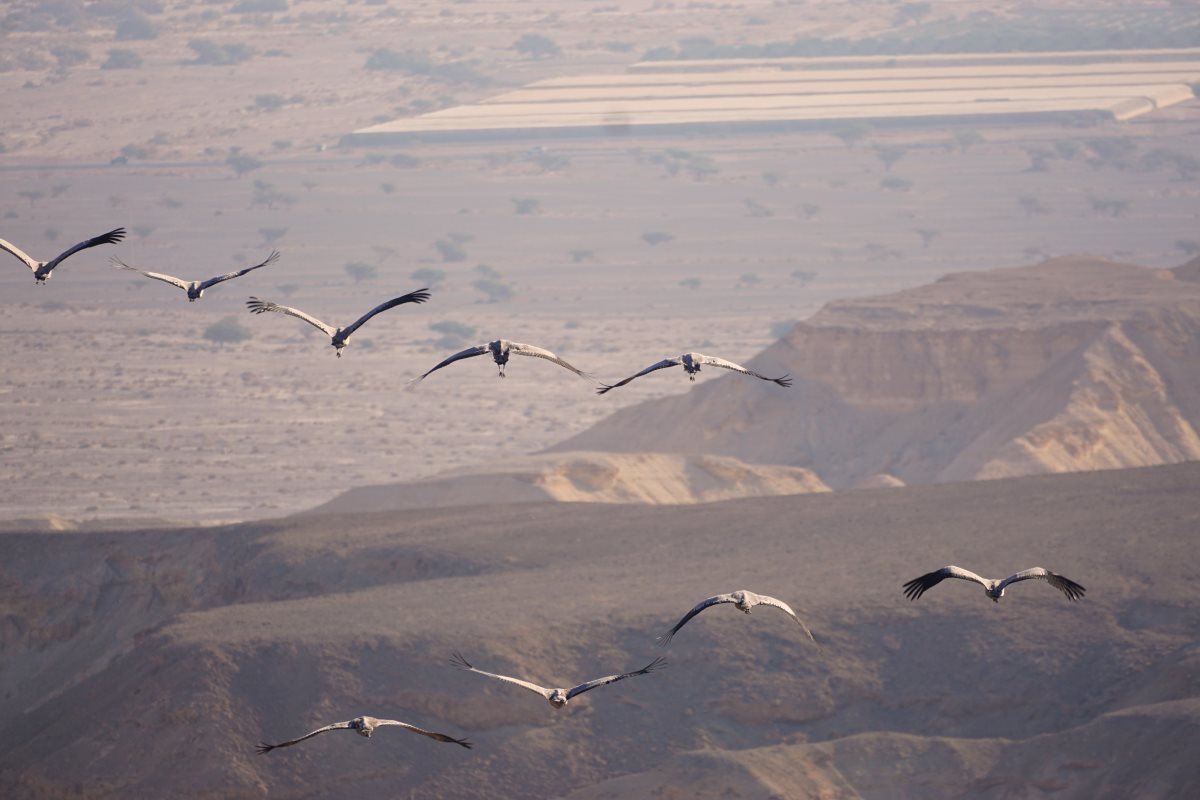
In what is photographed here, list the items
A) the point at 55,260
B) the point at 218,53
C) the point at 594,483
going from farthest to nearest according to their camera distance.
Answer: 1. the point at 218,53
2. the point at 594,483
3. the point at 55,260

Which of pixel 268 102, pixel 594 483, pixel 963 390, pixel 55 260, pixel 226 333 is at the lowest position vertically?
pixel 268 102

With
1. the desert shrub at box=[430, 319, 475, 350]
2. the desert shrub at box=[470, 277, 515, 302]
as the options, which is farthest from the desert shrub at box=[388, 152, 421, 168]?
the desert shrub at box=[430, 319, 475, 350]

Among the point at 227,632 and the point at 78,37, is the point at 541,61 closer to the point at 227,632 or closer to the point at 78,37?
the point at 78,37

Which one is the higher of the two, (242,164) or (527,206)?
(242,164)

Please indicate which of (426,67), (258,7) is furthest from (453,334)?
(258,7)

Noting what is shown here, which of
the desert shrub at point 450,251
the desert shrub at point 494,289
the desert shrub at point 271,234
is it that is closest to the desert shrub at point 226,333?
the desert shrub at point 494,289

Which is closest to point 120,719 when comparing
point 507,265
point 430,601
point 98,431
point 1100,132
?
point 430,601

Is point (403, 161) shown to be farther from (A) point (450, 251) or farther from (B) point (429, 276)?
(B) point (429, 276)
